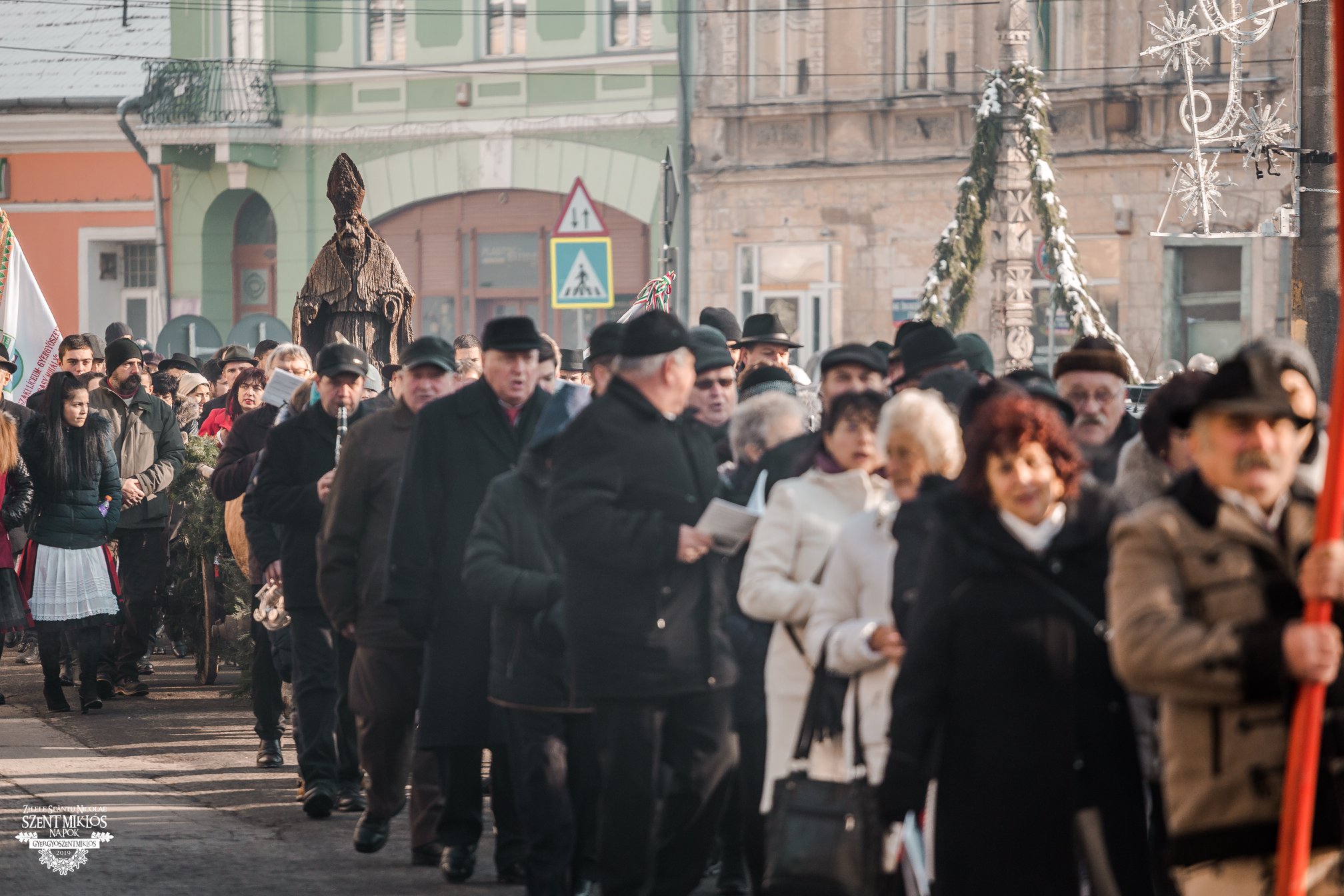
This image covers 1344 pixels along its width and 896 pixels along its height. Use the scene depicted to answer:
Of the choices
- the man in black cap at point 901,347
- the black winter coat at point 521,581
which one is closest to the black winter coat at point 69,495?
the man in black cap at point 901,347

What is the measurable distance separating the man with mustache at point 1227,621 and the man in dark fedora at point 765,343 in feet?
21.2

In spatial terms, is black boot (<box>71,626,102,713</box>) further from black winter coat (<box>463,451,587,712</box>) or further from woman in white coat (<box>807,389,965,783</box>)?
woman in white coat (<box>807,389,965,783</box>)

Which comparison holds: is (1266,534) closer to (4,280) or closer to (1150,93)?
(4,280)

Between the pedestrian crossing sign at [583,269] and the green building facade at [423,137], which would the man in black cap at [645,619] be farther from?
the green building facade at [423,137]

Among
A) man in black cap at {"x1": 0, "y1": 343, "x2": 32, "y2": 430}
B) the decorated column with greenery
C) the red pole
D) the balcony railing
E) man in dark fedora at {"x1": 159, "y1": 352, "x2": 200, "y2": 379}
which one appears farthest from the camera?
the balcony railing

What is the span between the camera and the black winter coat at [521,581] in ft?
24.6

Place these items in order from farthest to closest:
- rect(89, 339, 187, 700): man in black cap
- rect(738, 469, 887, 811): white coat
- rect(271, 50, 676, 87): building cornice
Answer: rect(271, 50, 676, 87): building cornice, rect(89, 339, 187, 700): man in black cap, rect(738, 469, 887, 811): white coat

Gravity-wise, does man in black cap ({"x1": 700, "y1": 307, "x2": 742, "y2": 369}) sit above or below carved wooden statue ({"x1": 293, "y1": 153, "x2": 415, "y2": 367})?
below

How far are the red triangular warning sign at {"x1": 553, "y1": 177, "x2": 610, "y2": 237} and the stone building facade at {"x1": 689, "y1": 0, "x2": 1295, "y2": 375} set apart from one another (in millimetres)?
9036

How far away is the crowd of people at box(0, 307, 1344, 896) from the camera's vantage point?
15.2ft

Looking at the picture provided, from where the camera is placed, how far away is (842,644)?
5.83 metres

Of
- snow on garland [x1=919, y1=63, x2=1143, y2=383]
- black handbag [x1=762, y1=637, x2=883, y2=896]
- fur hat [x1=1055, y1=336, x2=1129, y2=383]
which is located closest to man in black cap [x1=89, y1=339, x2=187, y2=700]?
fur hat [x1=1055, y1=336, x2=1129, y2=383]

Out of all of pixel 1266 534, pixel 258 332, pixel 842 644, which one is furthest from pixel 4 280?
pixel 1266 534

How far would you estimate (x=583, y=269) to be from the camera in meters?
19.1
